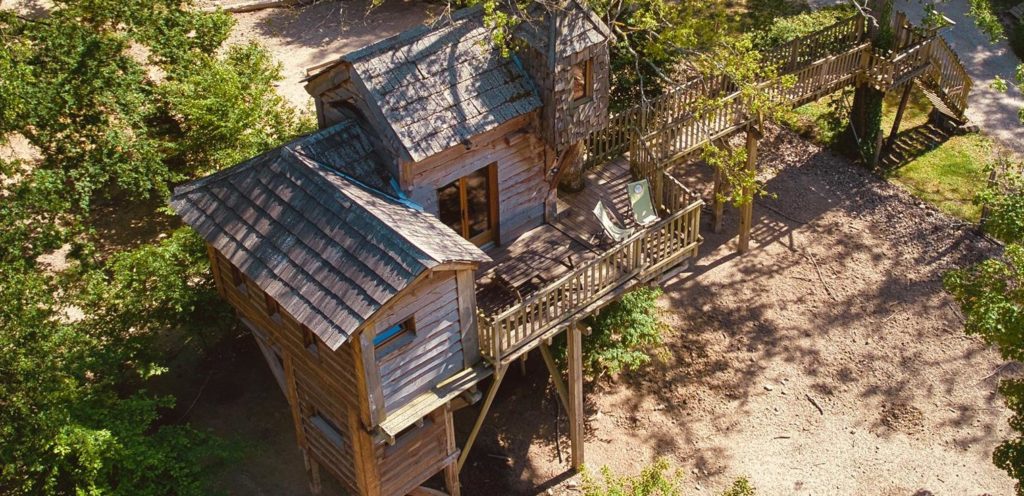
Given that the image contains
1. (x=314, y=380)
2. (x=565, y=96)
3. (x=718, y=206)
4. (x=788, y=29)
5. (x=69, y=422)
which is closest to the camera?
(x=69, y=422)

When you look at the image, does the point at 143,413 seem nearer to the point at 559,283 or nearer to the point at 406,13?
the point at 559,283

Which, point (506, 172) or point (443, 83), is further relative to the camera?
point (506, 172)

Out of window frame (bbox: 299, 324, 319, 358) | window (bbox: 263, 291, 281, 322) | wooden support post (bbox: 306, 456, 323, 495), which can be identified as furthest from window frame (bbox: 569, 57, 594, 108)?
wooden support post (bbox: 306, 456, 323, 495)

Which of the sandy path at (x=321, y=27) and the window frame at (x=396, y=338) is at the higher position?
the window frame at (x=396, y=338)

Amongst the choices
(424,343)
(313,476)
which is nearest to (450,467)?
(313,476)

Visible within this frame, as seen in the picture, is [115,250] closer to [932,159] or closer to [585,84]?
[585,84]

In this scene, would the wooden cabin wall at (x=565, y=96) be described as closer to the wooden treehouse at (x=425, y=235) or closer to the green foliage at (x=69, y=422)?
the wooden treehouse at (x=425, y=235)

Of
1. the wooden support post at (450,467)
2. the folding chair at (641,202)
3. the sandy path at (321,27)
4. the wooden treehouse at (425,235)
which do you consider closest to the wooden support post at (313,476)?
the wooden treehouse at (425,235)

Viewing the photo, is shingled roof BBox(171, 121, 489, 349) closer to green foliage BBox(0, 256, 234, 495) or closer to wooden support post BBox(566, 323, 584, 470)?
green foliage BBox(0, 256, 234, 495)
